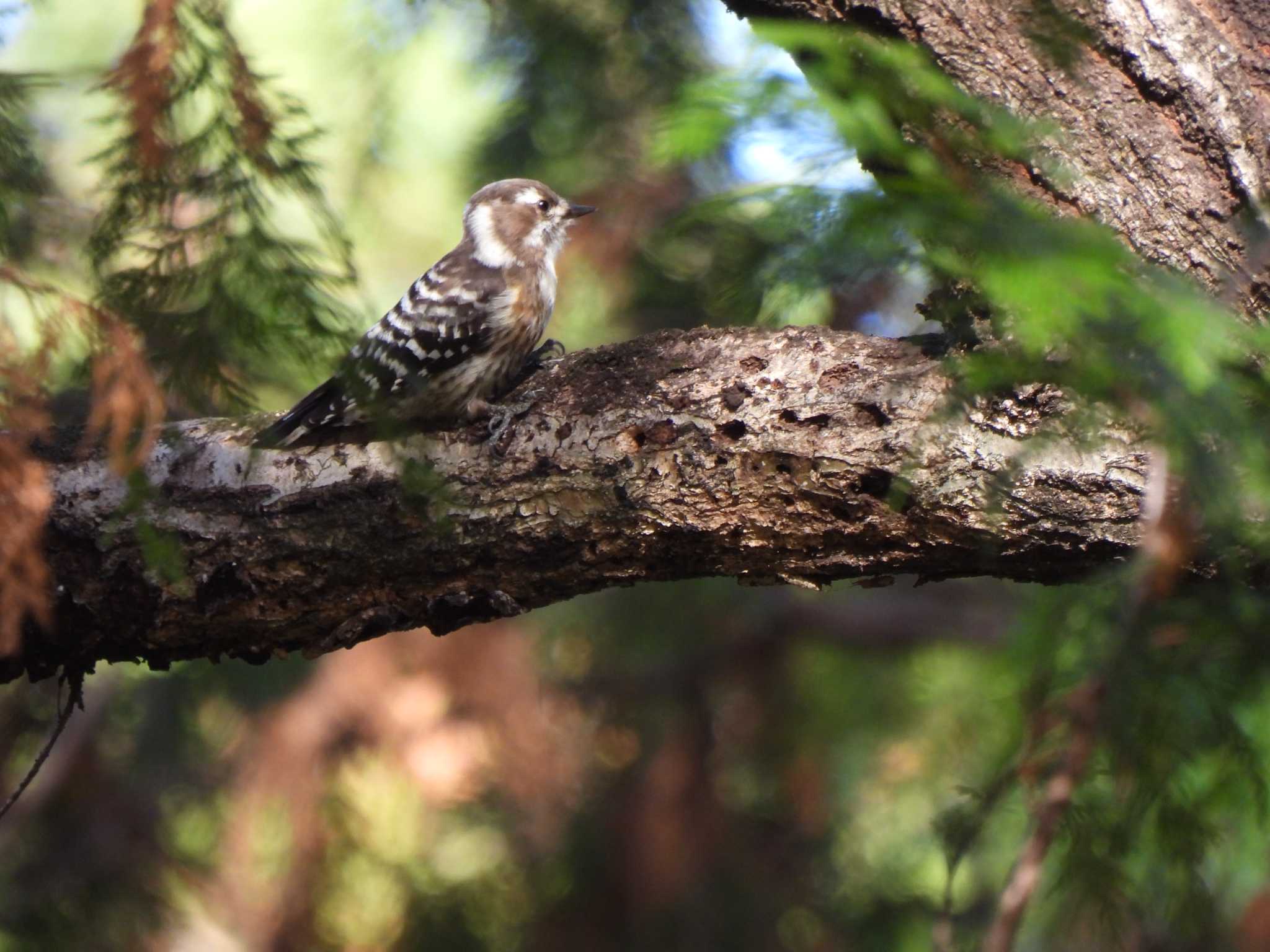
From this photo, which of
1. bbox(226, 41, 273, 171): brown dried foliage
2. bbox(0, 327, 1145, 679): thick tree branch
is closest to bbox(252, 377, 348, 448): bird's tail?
bbox(0, 327, 1145, 679): thick tree branch

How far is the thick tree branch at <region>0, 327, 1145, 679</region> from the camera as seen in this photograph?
246 cm

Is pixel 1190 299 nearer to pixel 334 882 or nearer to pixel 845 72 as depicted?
pixel 845 72

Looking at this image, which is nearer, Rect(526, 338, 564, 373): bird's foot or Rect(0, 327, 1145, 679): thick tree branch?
Rect(0, 327, 1145, 679): thick tree branch

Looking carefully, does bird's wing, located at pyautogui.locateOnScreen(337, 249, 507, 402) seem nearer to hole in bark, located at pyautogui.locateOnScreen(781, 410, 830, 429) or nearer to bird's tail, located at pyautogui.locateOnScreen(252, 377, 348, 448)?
bird's tail, located at pyautogui.locateOnScreen(252, 377, 348, 448)

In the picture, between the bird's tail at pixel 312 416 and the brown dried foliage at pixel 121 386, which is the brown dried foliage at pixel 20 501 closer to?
the brown dried foliage at pixel 121 386

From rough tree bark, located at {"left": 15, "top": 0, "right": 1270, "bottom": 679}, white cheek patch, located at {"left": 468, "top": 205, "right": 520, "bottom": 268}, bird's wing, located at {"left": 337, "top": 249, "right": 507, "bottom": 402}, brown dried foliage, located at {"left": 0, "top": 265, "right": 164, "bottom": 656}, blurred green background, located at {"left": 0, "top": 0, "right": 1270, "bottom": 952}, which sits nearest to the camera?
brown dried foliage, located at {"left": 0, "top": 265, "right": 164, "bottom": 656}

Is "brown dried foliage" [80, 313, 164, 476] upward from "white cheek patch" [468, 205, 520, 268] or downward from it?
upward

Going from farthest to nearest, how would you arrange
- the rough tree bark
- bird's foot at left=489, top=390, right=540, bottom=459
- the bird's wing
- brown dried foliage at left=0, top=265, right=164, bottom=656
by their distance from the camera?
the bird's wing → bird's foot at left=489, top=390, right=540, bottom=459 → the rough tree bark → brown dried foliage at left=0, top=265, right=164, bottom=656

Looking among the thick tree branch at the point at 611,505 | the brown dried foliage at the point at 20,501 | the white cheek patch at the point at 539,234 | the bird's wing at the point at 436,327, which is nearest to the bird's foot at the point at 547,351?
the bird's wing at the point at 436,327

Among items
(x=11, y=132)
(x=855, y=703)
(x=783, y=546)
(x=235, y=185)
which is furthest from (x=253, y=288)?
(x=855, y=703)

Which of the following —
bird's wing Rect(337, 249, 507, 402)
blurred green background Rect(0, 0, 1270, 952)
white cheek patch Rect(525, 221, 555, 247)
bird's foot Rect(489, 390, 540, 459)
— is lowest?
blurred green background Rect(0, 0, 1270, 952)

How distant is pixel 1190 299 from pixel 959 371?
613 mm

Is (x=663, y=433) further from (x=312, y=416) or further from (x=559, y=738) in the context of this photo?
(x=559, y=738)

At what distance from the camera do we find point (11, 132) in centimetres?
259
